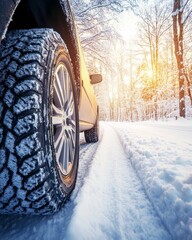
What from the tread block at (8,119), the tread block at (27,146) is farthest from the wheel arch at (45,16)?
the tread block at (27,146)

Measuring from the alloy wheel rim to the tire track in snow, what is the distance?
0.71 ft

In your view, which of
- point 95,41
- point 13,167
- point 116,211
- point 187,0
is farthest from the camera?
point 187,0

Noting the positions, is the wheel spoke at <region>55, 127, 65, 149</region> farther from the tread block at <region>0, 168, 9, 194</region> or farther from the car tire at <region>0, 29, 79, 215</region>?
the tread block at <region>0, 168, 9, 194</region>

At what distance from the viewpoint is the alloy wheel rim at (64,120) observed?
100 centimetres

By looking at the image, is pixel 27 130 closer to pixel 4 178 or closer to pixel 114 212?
pixel 4 178

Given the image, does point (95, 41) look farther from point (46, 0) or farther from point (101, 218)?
point (101, 218)

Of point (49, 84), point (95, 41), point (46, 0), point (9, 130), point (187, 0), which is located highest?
point (187, 0)

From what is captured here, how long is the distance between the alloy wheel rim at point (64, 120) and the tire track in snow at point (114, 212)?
0.22 m

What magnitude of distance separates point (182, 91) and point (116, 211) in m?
9.97

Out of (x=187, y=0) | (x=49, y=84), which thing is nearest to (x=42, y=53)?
(x=49, y=84)

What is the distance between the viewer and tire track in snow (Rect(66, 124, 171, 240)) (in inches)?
29.5

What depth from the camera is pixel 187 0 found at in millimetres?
9500

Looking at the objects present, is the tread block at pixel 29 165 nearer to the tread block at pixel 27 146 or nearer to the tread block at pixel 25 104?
the tread block at pixel 27 146

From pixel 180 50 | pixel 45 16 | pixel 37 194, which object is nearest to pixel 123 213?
pixel 37 194
